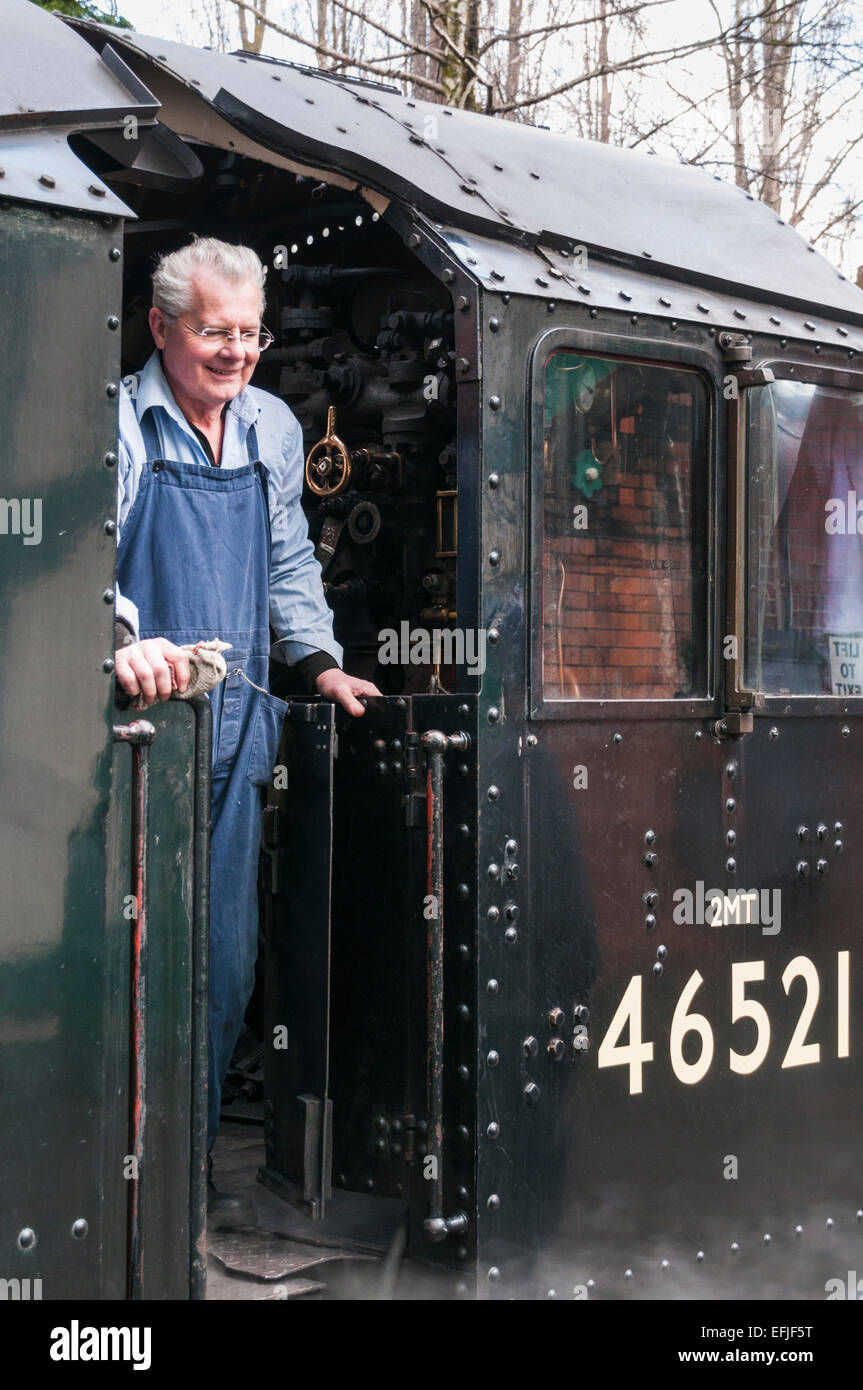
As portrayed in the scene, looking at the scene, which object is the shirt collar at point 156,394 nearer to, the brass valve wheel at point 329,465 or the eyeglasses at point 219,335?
the eyeglasses at point 219,335

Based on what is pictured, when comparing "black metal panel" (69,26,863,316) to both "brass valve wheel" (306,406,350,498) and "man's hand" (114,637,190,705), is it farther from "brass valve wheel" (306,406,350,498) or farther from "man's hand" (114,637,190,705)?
"man's hand" (114,637,190,705)

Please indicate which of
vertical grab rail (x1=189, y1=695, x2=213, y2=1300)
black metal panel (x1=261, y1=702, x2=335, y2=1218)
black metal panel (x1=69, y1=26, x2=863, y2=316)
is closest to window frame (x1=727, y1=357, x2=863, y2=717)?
black metal panel (x1=69, y1=26, x2=863, y2=316)

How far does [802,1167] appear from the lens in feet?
12.1

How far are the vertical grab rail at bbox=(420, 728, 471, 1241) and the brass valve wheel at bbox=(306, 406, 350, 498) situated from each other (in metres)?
1.11

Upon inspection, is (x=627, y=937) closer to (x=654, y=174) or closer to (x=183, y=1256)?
(x=183, y=1256)

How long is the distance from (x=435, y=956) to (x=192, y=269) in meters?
1.48

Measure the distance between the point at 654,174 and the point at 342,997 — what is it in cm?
218

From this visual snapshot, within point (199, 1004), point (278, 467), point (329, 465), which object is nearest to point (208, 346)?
point (278, 467)

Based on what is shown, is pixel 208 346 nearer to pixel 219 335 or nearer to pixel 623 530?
pixel 219 335

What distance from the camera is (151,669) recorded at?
255cm

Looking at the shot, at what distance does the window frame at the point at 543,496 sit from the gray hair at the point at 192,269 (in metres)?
0.65

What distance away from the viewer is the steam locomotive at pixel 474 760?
243 centimetres

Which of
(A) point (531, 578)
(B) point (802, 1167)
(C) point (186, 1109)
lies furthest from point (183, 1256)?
(B) point (802, 1167)

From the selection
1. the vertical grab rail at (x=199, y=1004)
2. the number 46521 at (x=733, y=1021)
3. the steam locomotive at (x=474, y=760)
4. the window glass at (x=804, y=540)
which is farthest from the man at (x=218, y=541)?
the window glass at (x=804, y=540)
